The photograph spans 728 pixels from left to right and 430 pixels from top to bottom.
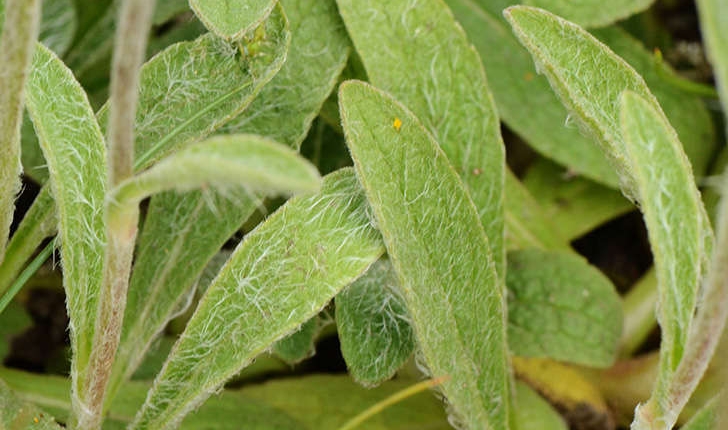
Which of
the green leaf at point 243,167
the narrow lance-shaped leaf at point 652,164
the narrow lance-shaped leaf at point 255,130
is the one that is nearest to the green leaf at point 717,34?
the narrow lance-shaped leaf at point 652,164

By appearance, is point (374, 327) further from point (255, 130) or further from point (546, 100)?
point (546, 100)

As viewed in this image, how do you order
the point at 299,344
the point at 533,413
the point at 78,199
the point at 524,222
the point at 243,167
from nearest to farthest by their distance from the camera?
the point at 243,167, the point at 78,199, the point at 299,344, the point at 533,413, the point at 524,222

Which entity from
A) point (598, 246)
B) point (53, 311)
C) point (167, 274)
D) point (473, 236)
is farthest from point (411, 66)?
point (53, 311)

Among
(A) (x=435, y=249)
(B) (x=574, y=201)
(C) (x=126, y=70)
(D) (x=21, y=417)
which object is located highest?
(C) (x=126, y=70)

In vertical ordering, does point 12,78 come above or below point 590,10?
above

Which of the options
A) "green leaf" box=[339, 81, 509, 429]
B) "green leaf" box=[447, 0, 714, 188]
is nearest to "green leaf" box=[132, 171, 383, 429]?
"green leaf" box=[339, 81, 509, 429]

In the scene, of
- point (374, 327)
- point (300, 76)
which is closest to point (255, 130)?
point (300, 76)
